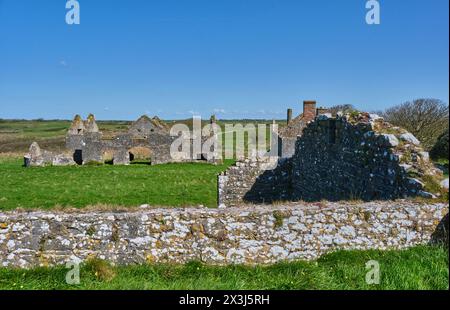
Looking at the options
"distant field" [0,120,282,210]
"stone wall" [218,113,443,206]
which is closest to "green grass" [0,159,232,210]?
"distant field" [0,120,282,210]

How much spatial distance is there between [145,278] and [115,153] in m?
38.9

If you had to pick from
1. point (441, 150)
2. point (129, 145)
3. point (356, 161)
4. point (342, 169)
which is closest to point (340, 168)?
point (342, 169)

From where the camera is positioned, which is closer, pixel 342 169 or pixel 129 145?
pixel 342 169

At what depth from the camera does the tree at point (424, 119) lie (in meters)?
23.9

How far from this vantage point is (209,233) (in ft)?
21.5

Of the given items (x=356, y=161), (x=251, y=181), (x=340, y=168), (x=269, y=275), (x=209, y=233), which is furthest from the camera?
(x=251, y=181)

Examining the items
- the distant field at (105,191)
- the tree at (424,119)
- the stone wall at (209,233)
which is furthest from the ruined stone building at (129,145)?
the stone wall at (209,233)

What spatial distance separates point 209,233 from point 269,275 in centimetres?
126

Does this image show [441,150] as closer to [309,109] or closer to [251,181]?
[251,181]

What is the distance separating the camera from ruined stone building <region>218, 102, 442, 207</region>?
855 cm

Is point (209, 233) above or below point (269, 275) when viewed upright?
above

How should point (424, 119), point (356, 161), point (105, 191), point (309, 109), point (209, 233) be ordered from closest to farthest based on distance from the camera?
point (209, 233), point (356, 161), point (105, 191), point (424, 119), point (309, 109)

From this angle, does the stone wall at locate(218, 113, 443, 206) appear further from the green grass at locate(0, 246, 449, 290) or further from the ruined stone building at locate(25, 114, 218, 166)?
the ruined stone building at locate(25, 114, 218, 166)

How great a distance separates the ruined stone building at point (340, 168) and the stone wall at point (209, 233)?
1.37 meters
